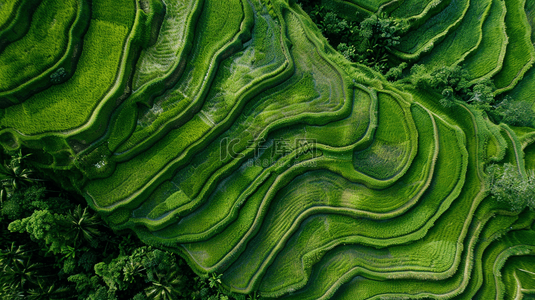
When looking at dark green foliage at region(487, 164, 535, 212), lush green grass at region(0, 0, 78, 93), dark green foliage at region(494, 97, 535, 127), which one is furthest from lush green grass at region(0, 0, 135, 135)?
dark green foliage at region(494, 97, 535, 127)

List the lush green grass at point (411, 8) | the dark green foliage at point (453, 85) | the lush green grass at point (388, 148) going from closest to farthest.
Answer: the lush green grass at point (388, 148) < the dark green foliage at point (453, 85) < the lush green grass at point (411, 8)

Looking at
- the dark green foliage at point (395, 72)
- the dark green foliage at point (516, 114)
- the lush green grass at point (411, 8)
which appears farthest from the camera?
the lush green grass at point (411, 8)

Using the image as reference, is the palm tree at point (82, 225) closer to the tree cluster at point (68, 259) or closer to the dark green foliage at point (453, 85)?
the tree cluster at point (68, 259)

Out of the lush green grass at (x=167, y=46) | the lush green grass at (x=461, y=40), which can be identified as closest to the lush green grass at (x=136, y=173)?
the lush green grass at (x=167, y=46)

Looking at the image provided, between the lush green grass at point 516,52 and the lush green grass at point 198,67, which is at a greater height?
the lush green grass at point 516,52

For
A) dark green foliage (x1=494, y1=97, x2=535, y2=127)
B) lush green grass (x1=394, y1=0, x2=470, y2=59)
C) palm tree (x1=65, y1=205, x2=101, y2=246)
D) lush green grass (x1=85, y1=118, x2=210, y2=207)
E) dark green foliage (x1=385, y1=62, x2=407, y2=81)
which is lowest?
palm tree (x1=65, y1=205, x2=101, y2=246)

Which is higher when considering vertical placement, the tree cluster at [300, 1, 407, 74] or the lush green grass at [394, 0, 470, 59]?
the lush green grass at [394, 0, 470, 59]

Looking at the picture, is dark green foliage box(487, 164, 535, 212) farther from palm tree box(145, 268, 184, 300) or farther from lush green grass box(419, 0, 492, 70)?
palm tree box(145, 268, 184, 300)

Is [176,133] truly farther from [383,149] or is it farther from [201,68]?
[383,149]

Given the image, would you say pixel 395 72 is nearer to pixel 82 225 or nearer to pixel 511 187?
pixel 511 187
